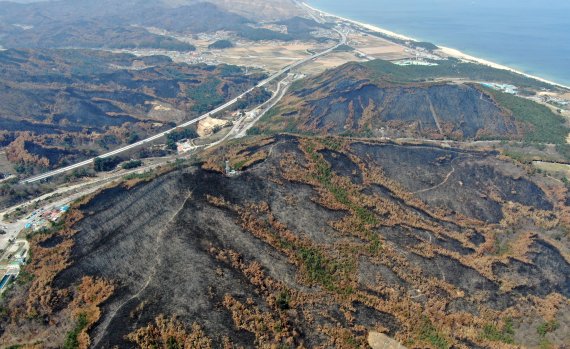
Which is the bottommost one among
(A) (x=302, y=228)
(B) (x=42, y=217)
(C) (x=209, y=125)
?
(B) (x=42, y=217)

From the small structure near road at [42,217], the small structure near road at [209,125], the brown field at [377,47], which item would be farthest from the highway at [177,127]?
the small structure near road at [42,217]

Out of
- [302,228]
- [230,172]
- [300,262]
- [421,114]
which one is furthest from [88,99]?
[300,262]

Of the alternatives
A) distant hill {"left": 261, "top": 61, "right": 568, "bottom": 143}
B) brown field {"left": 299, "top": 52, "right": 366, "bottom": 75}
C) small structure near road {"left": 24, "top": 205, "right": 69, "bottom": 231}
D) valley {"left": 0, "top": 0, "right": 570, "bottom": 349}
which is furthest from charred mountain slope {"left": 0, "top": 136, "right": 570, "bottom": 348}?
brown field {"left": 299, "top": 52, "right": 366, "bottom": 75}

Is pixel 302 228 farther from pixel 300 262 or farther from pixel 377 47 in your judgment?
pixel 377 47

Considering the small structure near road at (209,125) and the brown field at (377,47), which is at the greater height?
A: the brown field at (377,47)

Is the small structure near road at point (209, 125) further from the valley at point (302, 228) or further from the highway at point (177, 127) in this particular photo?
the highway at point (177, 127)

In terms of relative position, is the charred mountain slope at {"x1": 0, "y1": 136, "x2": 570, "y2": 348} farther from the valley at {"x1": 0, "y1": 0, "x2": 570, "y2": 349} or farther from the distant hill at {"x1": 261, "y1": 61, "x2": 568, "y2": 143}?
the distant hill at {"x1": 261, "y1": 61, "x2": 568, "y2": 143}
